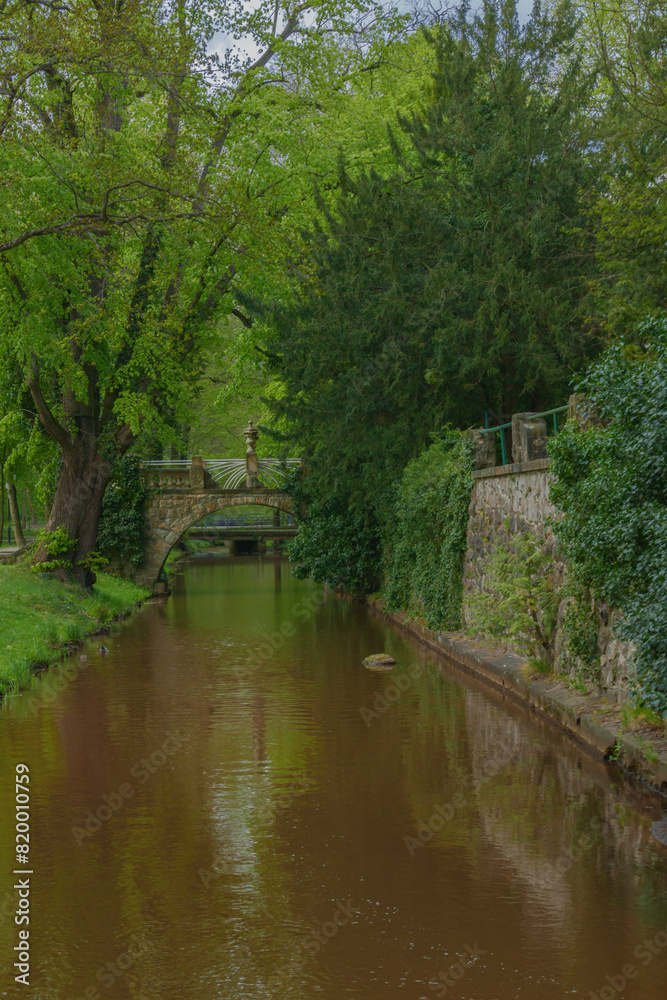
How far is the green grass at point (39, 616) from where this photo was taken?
15.2m

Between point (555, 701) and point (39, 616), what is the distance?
1063cm

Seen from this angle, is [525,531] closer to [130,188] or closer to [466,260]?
[466,260]

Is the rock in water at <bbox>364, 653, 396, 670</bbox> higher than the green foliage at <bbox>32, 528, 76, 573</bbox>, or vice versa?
the green foliage at <bbox>32, 528, 76, 573</bbox>

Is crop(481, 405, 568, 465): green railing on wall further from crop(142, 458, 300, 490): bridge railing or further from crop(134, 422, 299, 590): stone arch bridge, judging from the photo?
crop(142, 458, 300, 490): bridge railing

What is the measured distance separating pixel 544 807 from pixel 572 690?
313cm

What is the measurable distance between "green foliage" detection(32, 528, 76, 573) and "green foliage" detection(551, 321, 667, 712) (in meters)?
14.6

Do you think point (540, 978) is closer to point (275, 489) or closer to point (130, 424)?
point (130, 424)

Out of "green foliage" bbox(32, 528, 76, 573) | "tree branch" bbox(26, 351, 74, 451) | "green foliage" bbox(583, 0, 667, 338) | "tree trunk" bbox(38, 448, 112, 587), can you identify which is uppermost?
"green foliage" bbox(583, 0, 667, 338)

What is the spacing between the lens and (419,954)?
5828 mm

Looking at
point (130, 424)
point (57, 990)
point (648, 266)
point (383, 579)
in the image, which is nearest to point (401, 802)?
point (57, 990)

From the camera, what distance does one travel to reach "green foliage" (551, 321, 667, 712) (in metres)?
8.38

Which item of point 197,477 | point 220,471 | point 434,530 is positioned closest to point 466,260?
point 434,530

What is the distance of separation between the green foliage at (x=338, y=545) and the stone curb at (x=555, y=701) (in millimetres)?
7985

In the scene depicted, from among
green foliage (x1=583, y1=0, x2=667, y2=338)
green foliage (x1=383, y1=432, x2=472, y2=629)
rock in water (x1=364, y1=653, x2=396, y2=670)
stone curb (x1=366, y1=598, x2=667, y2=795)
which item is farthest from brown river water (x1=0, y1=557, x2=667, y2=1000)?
green foliage (x1=583, y1=0, x2=667, y2=338)
